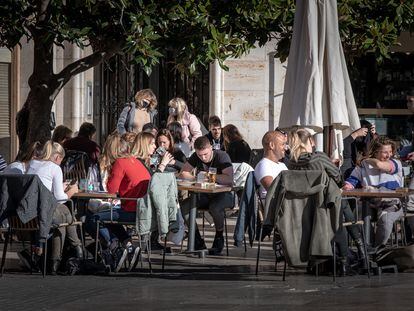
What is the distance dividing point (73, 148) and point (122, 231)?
3.87m

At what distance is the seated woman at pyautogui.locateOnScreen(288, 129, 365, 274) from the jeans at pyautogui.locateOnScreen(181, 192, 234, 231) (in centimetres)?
202

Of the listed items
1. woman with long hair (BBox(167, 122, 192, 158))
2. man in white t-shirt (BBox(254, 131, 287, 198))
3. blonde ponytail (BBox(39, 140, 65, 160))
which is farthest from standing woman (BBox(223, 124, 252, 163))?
blonde ponytail (BBox(39, 140, 65, 160))

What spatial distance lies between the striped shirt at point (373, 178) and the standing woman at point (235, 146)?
4652mm

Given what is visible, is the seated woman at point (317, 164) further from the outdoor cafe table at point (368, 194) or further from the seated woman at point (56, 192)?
the seated woman at point (56, 192)

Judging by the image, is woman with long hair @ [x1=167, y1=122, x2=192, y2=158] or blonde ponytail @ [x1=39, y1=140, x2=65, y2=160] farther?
woman with long hair @ [x1=167, y1=122, x2=192, y2=158]

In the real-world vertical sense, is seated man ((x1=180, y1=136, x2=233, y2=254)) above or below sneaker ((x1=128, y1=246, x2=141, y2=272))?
above

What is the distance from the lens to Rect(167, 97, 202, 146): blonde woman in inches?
790

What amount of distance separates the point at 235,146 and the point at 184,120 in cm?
85

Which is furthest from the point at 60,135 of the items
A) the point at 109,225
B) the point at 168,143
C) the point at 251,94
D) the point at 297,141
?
the point at 251,94

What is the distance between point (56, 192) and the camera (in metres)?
14.0

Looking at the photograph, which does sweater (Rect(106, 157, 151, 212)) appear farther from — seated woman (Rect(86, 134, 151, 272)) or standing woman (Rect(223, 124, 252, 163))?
standing woman (Rect(223, 124, 252, 163))

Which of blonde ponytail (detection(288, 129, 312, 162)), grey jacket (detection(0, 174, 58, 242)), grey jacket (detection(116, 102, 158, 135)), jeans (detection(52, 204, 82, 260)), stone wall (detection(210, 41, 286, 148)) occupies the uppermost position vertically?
stone wall (detection(210, 41, 286, 148))

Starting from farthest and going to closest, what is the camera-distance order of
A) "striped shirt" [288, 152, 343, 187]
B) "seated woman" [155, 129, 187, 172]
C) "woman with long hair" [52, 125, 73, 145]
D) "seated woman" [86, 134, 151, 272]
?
"woman with long hair" [52, 125, 73, 145]
"seated woman" [155, 129, 187, 172]
"seated woman" [86, 134, 151, 272]
"striped shirt" [288, 152, 343, 187]

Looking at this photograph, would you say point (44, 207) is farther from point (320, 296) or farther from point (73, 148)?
point (73, 148)
